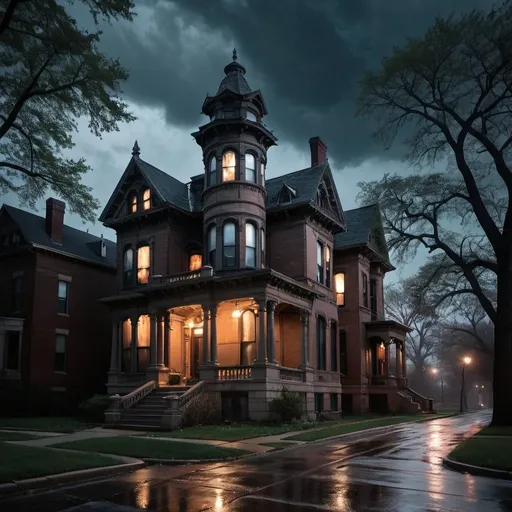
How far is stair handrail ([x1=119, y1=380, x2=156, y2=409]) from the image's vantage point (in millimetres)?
26609

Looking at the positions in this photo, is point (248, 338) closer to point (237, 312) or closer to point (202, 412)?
point (237, 312)

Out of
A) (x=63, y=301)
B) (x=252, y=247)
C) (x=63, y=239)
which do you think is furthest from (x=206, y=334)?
(x=63, y=239)

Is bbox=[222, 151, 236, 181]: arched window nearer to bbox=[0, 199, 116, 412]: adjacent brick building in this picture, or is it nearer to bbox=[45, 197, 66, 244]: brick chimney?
bbox=[0, 199, 116, 412]: adjacent brick building

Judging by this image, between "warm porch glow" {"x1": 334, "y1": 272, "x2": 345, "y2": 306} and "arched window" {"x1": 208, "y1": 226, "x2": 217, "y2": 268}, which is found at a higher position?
"arched window" {"x1": 208, "y1": 226, "x2": 217, "y2": 268}

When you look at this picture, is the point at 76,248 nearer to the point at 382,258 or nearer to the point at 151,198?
the point at 151,198

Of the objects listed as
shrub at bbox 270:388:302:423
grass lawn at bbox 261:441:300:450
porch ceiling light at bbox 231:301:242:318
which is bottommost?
grass lawn at bbox 261:441:300:450

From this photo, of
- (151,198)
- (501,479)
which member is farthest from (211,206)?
(501,479)

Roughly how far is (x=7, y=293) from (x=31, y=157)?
17.3 meters

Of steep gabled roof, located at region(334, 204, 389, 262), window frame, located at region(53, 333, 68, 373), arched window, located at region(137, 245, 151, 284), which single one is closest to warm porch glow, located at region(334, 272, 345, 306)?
steep gabled roof, located at region(334, 204, 389, 262)

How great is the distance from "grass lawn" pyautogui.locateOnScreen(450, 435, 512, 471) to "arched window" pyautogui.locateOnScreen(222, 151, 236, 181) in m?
18.9

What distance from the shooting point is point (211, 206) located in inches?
1265

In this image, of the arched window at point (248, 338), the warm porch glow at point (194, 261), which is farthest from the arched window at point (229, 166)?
the arched window at point (248, 338)

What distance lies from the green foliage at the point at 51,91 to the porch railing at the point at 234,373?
30.9ft

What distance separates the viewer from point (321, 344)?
110 ft
